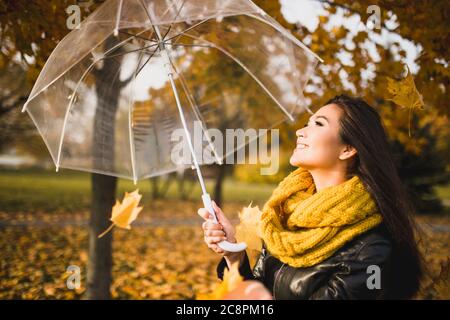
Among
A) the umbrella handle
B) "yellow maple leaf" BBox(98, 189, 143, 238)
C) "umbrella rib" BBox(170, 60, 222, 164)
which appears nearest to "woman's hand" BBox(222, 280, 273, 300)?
the umbrella handle

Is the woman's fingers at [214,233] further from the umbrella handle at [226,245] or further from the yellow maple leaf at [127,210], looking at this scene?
the yellow maple leaf at [127,210]

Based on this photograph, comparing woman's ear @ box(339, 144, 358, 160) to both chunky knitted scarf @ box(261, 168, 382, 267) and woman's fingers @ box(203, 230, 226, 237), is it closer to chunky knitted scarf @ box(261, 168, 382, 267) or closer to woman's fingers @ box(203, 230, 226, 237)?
chunky knitted scarf @ box(261, 168, 382, 267)

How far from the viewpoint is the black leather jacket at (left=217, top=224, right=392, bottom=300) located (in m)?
1.54

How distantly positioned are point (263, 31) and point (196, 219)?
990 cm

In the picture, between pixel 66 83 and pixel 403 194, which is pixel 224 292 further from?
pixel 66 83

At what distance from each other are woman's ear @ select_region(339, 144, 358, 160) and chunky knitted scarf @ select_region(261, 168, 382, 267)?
101 mm

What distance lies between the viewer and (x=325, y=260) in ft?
5.37

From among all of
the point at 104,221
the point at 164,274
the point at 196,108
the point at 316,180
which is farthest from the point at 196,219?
the point at 316,180

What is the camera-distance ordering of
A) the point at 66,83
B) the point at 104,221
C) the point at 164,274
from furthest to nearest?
the point at 164,274, the point at 104,221, the point at 66,83

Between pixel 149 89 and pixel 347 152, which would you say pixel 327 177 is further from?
pixel 149 89

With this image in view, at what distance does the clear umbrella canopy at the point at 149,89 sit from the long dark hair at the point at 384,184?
1.84 feet

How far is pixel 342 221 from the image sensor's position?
5.26 feet

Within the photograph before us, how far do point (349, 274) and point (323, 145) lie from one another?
528 millimetres

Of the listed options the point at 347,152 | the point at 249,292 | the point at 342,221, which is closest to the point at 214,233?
the point at 249,292
